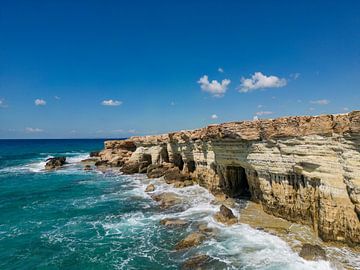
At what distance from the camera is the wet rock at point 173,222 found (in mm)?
20812

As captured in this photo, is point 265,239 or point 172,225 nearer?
point 265,239

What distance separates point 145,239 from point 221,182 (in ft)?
36.6

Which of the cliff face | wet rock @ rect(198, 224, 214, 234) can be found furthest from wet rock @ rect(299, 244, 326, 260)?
wet rock @ rect(198, 224, 214, 234)

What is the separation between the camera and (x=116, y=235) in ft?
65.9

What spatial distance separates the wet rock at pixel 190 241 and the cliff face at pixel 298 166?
6.29m

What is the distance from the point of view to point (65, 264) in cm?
1616

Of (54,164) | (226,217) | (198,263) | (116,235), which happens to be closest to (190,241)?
(198,263)

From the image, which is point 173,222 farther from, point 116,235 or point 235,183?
point 235,183

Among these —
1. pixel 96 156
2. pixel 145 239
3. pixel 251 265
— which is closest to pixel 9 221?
pixel 145 239

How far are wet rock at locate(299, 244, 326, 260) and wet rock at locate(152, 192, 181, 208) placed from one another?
13.3 m

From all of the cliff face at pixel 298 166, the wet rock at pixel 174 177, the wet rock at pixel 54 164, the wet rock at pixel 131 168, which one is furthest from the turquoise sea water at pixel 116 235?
the wet rock at pixel 54 164

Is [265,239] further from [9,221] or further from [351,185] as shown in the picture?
[9,221]

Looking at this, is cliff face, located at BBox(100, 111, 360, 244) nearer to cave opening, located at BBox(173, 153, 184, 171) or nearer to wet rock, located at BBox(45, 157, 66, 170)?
cave opening, located at BBox(173, 153, 184, 171)

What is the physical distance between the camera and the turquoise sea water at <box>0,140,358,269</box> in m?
15.8
